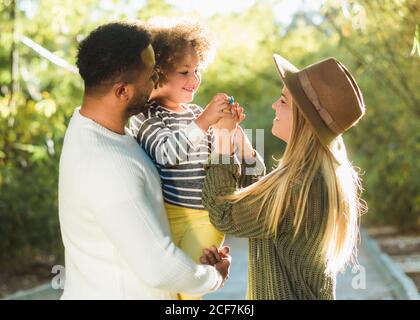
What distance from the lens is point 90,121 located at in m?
2.75

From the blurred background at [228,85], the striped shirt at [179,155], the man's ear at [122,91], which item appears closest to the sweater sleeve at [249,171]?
the striped shirt at [179,155]

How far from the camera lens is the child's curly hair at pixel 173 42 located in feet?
11.0

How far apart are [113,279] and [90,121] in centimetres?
50

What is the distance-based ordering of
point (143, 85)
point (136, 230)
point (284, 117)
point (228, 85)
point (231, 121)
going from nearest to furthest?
point (136, 230) → point (143, 85) → point (231, 121) → point (284, 117) → point (228, 85)

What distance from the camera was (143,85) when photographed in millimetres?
2832

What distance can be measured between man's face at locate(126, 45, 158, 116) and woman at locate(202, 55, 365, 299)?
34 centimetres

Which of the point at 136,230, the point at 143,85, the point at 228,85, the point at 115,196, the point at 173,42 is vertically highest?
the point at 228,85

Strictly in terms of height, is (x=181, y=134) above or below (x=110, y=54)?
below

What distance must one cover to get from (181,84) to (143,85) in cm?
58

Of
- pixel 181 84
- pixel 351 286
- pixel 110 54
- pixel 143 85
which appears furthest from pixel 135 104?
pixel 351 286

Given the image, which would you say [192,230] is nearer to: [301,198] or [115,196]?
[301,198]

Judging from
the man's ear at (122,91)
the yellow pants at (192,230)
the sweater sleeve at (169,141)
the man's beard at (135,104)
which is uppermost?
the man's ear at (122,91)

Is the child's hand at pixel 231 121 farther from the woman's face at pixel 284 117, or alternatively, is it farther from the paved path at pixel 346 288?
the paved path at pixel 346 288

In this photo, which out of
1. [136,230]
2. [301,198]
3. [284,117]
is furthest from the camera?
[284,117]
